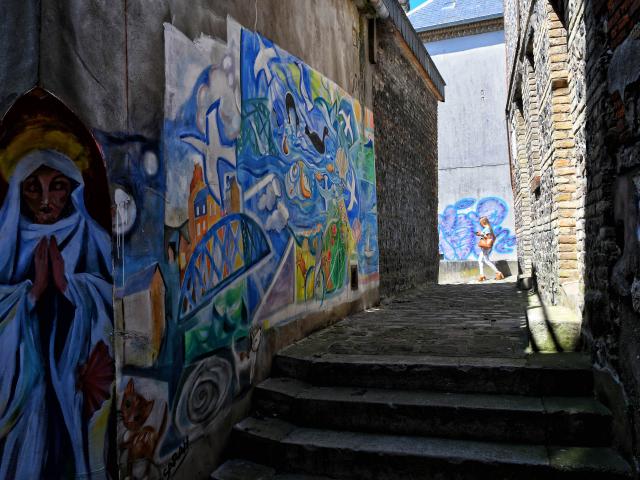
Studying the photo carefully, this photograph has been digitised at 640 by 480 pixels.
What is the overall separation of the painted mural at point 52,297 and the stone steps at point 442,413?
1518mm

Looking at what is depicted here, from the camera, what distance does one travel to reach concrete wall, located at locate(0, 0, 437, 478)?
2381 mm

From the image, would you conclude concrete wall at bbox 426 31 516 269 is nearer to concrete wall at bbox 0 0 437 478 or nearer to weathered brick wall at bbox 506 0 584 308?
weathered brick wall at bbox 506 0 584 308

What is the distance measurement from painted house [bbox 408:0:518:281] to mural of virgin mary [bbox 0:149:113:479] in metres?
19.2

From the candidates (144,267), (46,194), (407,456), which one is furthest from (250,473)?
(46,194)

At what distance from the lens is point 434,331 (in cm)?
515

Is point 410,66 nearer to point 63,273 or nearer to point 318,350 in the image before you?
point 318,350

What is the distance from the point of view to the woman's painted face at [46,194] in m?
2.42

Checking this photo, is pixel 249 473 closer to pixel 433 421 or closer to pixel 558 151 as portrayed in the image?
pixel 433 421

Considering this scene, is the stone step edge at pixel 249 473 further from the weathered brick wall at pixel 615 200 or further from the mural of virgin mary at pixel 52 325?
the weathered brick wall at pixel 615 200

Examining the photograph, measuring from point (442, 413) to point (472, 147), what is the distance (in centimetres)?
1948

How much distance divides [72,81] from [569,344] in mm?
3825

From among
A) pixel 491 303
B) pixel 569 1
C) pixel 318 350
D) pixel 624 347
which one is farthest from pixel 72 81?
pixel 491 303

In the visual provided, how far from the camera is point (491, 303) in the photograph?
7.59m

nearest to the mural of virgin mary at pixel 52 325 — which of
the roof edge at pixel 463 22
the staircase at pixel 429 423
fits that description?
the staircase at pixel 429 423
